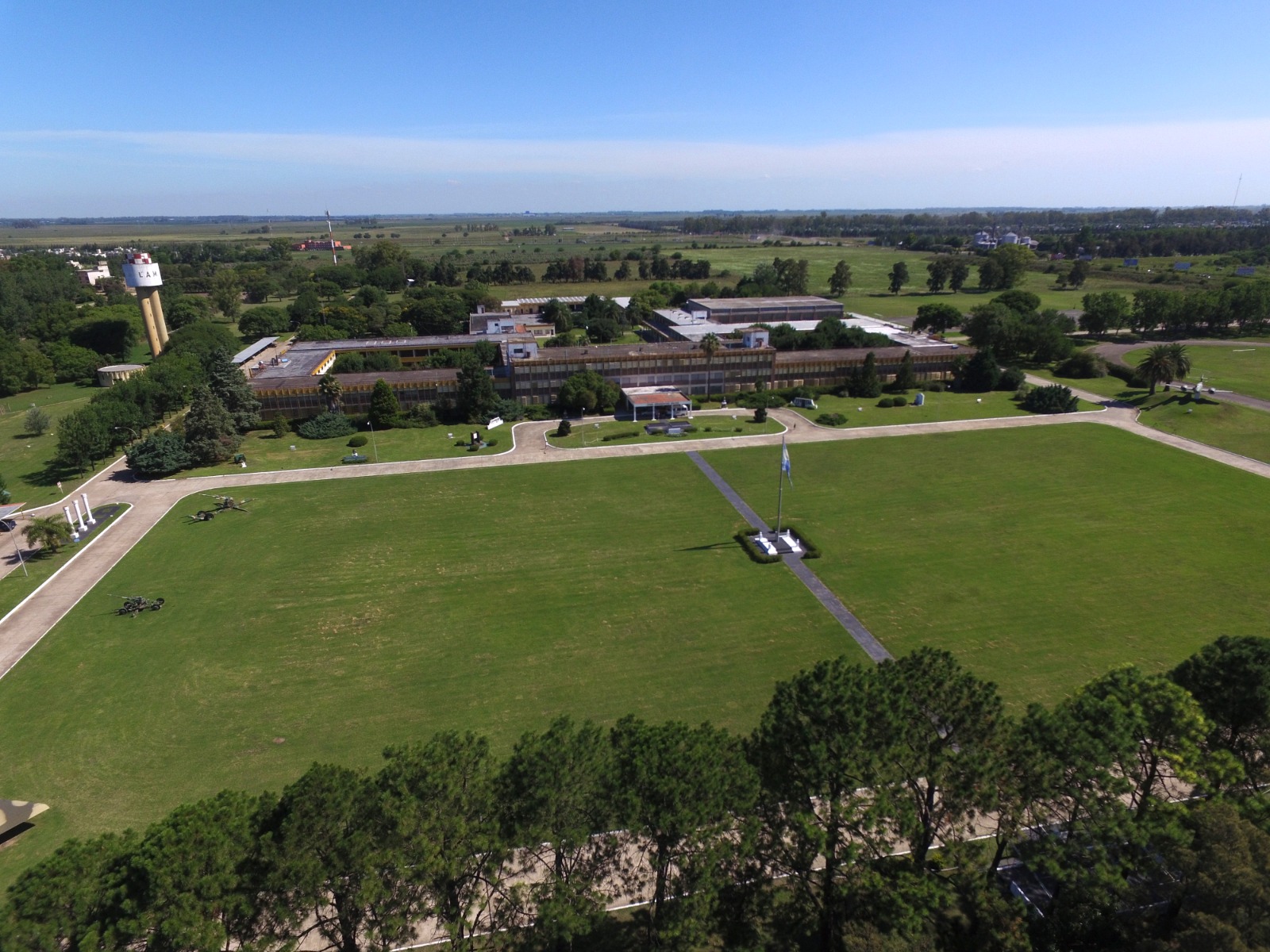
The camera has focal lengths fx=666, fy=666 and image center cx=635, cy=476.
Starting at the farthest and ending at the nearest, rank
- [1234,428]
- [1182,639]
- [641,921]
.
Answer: [1234,428], [1182,639], [641,921]

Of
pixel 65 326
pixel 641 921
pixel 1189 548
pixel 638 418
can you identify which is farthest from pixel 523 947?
pixel 65 326

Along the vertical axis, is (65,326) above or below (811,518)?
above

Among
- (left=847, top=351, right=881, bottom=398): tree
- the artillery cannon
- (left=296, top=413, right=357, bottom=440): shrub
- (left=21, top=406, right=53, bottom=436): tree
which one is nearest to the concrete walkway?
(left=847, top=351, right=881, bottom=398): tree

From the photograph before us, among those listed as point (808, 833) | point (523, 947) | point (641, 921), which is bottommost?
point (641, 921)

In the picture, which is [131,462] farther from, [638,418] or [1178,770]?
[1178,770]

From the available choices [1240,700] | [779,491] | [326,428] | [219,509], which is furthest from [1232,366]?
[219,509]

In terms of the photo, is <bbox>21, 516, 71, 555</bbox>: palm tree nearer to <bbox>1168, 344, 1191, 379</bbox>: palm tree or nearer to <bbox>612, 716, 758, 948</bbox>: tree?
<bbox>612, 716, 758, 948</bbox>: tree

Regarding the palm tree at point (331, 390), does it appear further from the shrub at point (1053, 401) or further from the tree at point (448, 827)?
the shrub at point (1053, 401)
